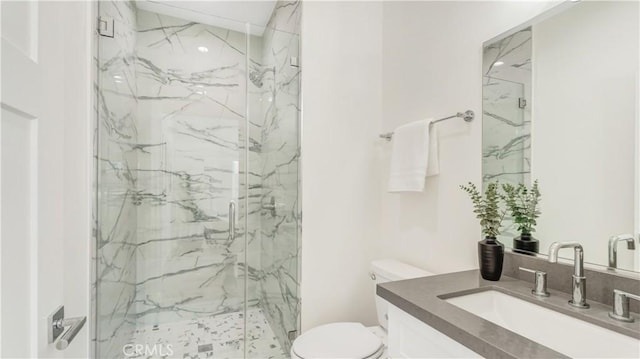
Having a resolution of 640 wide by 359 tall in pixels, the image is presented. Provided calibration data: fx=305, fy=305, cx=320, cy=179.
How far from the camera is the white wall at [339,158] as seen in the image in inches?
72.7

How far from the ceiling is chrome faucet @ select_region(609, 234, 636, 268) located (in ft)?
8.22

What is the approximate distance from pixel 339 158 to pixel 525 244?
107cm

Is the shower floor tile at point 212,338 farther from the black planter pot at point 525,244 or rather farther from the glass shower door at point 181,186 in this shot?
the black planter pot at point 525,244

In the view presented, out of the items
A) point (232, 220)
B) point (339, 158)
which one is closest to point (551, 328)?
point (339, 158)

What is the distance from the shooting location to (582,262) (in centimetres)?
93

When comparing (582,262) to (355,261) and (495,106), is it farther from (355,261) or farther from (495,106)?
(355,261)

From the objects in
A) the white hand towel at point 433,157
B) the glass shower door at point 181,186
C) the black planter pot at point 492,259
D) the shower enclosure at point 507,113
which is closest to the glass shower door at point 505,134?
the shower enclosure at point 507,113

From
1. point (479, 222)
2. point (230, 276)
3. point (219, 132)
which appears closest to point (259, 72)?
point (219, 132)

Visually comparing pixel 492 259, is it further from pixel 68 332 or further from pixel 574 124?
pixel 68 332

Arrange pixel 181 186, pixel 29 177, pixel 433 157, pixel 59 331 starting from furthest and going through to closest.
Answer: pixel 181 186 → pixel 433 157 → pixel 59 331 → pixel 29 177

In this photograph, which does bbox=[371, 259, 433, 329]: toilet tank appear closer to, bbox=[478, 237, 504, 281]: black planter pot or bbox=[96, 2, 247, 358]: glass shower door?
bbox=[478, 237, 504, 281]: black planter pot

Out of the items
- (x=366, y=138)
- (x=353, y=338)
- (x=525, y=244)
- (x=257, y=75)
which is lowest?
(x=353, y=338)

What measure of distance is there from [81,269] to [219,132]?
1.40 m

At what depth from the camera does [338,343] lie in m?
1.42
